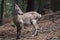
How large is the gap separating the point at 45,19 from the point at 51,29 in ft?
7.86

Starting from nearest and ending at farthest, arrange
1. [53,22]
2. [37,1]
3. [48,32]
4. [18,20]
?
[18,20], [48,32], [53,22], [37,1]

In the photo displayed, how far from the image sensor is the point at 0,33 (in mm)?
11109

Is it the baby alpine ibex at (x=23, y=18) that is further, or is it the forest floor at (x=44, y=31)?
the forest floor at (x=44, y=31)

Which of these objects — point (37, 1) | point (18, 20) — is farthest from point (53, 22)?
point (37, 1)

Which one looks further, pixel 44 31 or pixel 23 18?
pixel 44 31

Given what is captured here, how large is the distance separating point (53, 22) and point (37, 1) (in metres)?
6.86

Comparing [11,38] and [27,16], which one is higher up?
[27,16]

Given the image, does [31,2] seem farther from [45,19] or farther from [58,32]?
[58,32]

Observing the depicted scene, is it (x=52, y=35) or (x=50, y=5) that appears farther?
(x=50, y=5)

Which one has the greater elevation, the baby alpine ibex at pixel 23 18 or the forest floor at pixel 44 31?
the baby alpine ibex at pixel 23 18

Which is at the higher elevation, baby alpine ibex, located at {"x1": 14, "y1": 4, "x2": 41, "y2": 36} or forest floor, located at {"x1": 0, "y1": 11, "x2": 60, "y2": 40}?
baby alpine ibex, located at {"x1": 14, "y1": 4, "x2": 41, "y2": 36}

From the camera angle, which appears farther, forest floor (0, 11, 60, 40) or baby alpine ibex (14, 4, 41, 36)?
forest floor (0, 11, 60, 40)

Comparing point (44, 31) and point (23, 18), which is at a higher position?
point (23, 18)

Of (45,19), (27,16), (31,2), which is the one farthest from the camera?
(31,2)
